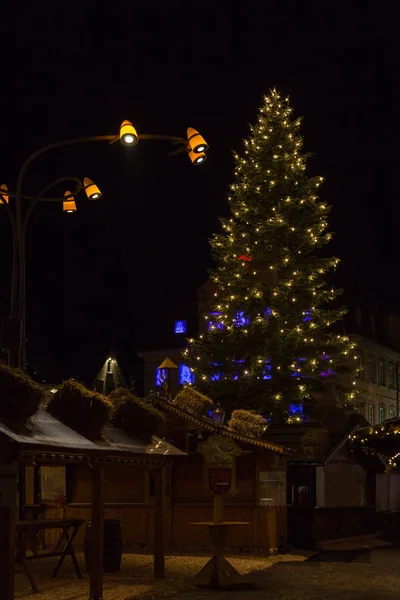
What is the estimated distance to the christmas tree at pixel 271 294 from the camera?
102 feet

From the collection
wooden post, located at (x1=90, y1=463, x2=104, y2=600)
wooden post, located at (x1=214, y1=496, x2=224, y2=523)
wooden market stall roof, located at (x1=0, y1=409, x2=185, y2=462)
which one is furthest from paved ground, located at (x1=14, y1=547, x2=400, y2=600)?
wooden market stall roof, located at (x1=0, y1=409, x2=185, y2=462)

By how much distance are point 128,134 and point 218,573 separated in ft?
25.5

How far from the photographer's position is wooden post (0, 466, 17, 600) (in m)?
11.7

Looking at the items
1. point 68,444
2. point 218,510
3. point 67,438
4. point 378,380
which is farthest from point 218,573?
point 378,380

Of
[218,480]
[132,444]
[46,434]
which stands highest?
[46,434]

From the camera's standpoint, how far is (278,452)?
2281cm

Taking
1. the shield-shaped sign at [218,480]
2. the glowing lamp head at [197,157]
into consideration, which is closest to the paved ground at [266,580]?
the shield-shaped sign at [218,480]

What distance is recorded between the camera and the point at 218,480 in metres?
16.6

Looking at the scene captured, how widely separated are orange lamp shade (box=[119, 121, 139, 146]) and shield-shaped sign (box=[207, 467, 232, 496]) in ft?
19.6

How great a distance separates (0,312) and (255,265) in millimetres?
20427

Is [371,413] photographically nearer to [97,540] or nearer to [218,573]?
Answer: [218,573]

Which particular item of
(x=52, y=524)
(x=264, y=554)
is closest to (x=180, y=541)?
(x=264, y=554)

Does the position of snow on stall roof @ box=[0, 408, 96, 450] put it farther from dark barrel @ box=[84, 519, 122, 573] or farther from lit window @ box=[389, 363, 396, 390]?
lit window @ box=[389, 363, 396, 390]

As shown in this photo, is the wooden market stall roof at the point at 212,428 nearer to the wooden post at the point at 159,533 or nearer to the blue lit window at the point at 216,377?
the wooden post at the point at 159,533
